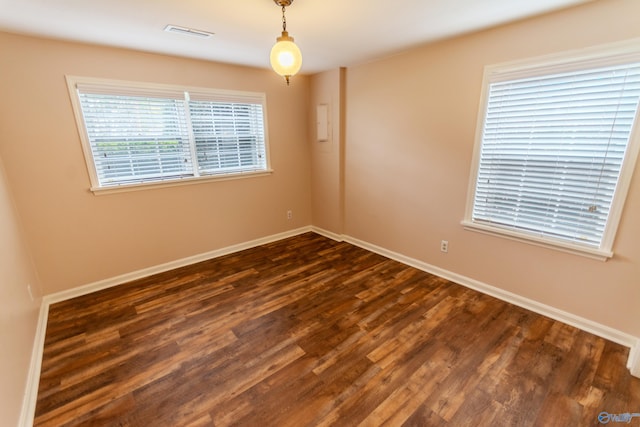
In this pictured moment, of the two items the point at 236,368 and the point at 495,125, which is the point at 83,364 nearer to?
the point at 236,368

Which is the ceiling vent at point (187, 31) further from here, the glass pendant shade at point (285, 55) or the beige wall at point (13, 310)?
the beige wall at point (13, 310)

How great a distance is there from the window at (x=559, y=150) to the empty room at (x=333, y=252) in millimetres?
14

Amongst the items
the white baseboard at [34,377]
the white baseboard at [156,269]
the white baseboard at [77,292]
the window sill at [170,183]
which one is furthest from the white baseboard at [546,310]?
the white baseboard at [34,377]

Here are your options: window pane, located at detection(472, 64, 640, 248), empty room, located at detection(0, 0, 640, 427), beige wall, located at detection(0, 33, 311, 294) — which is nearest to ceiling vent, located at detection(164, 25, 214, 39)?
empty room, located at detection(0, 0, 640, 427)

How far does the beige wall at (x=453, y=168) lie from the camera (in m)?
2.03

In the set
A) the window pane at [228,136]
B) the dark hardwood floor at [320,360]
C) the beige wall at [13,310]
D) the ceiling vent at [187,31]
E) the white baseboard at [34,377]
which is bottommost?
the dark hardwood floor at [320,360]

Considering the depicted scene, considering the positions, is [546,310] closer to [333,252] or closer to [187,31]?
[333,252]

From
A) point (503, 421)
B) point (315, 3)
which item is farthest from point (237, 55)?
point (503, 421)

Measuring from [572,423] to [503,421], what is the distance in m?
0.37

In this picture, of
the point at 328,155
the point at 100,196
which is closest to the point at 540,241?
the point at 328,155

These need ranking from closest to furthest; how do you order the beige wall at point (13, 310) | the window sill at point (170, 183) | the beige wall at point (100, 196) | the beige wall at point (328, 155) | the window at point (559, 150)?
the beige wall at point (13, 310) → the window at point (559, 150) → the beige wall at point (100, 196) → the window sill at point (170, 183) → the beige wall at point (328, 155)

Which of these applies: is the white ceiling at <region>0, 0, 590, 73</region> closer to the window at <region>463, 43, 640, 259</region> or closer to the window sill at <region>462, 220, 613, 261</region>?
the window at <region>463, 43, 640, 259</region>

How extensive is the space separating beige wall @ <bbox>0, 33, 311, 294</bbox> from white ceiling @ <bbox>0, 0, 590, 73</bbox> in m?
0.25

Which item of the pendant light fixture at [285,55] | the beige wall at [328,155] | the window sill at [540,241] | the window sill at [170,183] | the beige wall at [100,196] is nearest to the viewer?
the pendant light fixture at [285,55]
